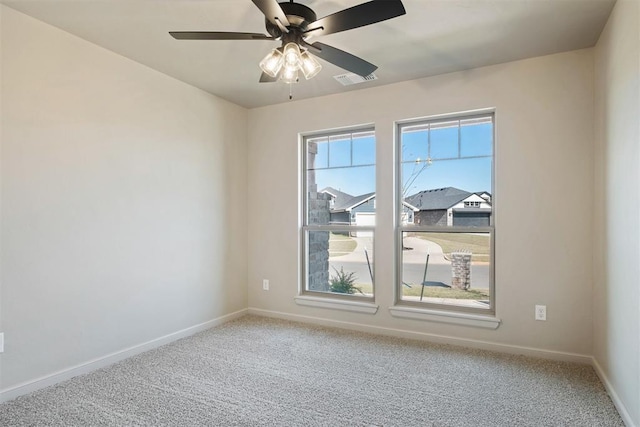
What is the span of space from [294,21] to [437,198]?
2182 millimetres

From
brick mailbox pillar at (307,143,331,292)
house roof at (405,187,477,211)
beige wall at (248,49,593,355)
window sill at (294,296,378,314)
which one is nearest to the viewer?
beige wall at (248,49,593,355)

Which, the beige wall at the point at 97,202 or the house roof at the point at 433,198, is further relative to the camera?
the house roof at the point at 433,198

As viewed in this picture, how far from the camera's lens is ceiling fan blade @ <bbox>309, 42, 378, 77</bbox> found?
6.82 ft

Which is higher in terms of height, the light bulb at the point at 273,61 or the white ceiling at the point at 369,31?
the white ceiling at the point at 369,31

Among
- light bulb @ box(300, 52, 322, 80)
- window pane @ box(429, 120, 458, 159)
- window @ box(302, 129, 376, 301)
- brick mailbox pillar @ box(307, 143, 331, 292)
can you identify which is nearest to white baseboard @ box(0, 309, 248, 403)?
brick mailbox pillar @ box(307, 143, 331, 292)

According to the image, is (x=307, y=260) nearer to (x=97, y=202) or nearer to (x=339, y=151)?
(x=339, y=151)

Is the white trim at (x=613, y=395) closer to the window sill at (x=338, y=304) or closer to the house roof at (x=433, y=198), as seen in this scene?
the house roof at (x=433, y=198)

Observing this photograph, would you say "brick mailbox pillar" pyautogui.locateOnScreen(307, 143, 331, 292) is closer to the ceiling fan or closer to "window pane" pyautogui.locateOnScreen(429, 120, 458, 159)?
"window pane" pyautogui.locateOnScreen(429, 120, 458, 159)

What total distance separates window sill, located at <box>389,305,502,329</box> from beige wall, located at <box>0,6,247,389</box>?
1.95m

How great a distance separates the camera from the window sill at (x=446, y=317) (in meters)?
3.11

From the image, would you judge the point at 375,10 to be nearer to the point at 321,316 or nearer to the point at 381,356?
the point at 381,356

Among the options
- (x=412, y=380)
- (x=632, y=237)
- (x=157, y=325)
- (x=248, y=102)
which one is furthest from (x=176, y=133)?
(x=632, y=237)

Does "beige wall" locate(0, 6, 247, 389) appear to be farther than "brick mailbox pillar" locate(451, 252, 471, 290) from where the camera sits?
No

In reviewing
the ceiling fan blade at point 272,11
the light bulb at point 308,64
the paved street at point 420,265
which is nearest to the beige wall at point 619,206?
the paved street at point 420,265
